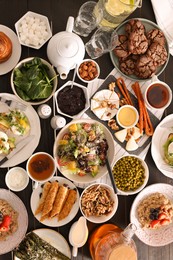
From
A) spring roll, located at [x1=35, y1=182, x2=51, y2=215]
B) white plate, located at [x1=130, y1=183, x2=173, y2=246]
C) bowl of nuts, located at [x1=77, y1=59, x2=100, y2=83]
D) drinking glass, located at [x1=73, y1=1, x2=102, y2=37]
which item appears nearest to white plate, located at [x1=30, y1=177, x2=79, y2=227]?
spring roll, located at [x1=35, y1=182, x2=51, y2=215]

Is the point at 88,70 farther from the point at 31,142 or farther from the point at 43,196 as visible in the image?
the point at 43,196

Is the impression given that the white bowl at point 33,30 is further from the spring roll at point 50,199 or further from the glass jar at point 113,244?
the glass jar at point 113,244

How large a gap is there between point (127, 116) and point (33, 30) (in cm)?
71

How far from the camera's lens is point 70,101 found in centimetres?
253

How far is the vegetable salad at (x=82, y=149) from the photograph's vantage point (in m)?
2.54

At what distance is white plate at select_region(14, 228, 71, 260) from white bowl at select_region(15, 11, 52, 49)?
103 centimetres

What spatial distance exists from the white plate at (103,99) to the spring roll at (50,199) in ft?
1.52

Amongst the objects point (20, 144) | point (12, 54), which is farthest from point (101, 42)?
point (20, 144)

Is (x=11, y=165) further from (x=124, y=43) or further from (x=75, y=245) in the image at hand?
(x=124, y=43)

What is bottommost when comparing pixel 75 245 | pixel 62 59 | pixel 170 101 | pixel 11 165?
pixel 75 245

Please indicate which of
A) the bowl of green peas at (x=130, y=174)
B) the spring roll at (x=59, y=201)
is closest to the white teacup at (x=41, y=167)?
the spring roll at (x=59, y=201)

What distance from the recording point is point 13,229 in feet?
8.33

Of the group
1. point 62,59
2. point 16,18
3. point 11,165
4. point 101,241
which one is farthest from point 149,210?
point 16,18

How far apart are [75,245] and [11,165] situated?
22.2 inches
